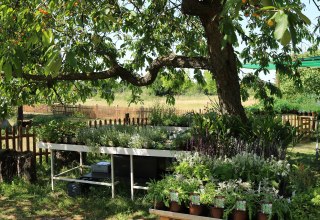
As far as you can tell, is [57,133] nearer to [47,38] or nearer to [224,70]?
[224,70]

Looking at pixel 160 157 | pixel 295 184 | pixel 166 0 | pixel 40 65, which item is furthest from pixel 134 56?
pixel 295 184

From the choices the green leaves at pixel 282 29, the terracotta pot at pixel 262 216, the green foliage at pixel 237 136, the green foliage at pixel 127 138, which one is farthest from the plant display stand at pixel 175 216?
the green leaves at pixel 282 29

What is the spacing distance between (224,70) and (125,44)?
3525mm

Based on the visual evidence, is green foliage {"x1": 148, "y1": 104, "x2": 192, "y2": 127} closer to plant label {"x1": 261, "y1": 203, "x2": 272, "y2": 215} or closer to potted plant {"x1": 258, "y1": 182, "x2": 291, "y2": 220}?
potted plant {"x1": 258, "y1": 182, "x2": 291, "y2": 220}

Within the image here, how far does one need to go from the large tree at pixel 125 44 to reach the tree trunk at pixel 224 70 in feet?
0.05

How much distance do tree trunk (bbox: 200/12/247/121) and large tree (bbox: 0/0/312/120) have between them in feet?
0.05

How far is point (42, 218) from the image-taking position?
527cm

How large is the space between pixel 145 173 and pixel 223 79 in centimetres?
202

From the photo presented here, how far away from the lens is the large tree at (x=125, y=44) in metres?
4.45

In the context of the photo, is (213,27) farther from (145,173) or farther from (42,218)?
(42,218)

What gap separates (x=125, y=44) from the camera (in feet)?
28.5

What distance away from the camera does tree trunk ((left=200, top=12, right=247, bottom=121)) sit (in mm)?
5729

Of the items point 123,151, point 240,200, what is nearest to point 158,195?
point 240,200

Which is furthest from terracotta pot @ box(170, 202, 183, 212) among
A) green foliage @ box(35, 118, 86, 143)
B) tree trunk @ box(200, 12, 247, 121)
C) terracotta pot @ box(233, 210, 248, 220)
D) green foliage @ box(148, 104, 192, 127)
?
green foliage @ box(148, 104, 192, 127)
